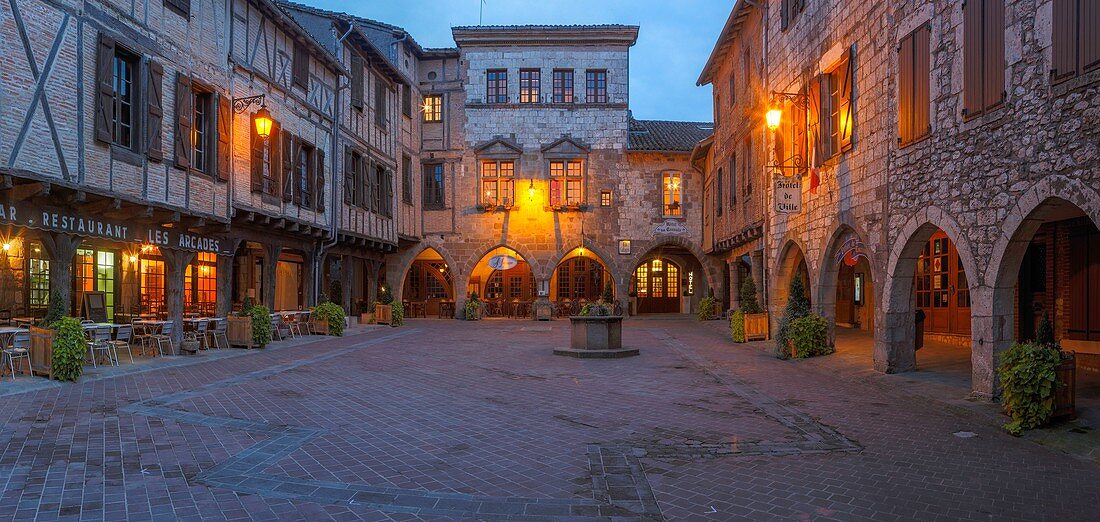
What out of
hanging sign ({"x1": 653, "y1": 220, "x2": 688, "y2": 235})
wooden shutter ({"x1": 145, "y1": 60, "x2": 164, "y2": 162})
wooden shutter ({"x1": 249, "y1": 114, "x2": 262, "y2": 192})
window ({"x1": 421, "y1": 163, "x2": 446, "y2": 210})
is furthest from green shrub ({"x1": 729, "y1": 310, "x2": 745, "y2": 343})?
window ({"x1": 421, "y1": 163, "x2": 446, "y2": 210})

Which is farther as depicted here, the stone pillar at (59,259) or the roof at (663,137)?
the roof at (663,137)

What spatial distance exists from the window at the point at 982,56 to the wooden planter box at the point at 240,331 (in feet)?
44.1

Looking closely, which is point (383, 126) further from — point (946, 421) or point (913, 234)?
point (946, 421)

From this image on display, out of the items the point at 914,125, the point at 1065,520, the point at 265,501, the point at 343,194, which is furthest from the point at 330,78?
the point at 1065,520

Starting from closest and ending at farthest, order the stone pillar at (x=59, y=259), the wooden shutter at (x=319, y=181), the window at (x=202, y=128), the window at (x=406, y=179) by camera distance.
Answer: the stone pillar at (x=59, y=259) → the window at (x=202, y=128) → the wooden shutter at (x=319, y=181) → the window at (x=406, y=179)

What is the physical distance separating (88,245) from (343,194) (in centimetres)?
670

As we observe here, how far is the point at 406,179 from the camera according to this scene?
2516 cm

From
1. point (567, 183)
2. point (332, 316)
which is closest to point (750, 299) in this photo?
point (332, 316)

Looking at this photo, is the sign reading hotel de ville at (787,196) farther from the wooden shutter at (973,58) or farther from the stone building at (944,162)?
the wooden shutter at (973,58)

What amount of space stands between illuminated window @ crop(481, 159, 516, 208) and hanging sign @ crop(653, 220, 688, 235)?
19.6 ft

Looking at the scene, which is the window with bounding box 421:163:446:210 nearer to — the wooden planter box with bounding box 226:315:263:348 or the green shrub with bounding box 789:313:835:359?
the wooden planter box with bounding box 226:315:263:348

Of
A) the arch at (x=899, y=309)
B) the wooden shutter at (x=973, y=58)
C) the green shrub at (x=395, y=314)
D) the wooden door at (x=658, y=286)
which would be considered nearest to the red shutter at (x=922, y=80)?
the wooden shutter at (x=973, y=58)

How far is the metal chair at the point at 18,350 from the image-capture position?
29.7 ft

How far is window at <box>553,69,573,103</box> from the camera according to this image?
2633 centimetres
